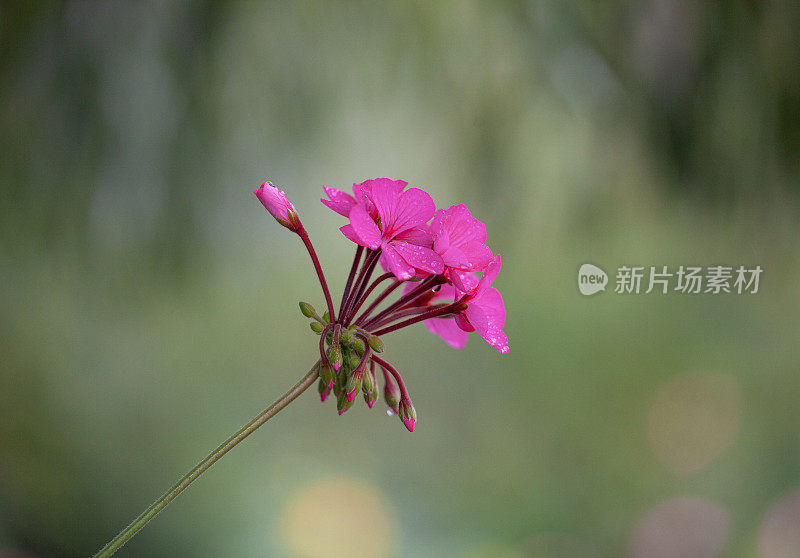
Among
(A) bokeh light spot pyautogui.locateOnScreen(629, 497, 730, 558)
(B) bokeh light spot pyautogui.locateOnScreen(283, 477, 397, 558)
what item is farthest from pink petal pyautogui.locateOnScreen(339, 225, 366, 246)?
(A) bokeh light spot pyautogui.locateOnScreen(629, 497, 730, 558)

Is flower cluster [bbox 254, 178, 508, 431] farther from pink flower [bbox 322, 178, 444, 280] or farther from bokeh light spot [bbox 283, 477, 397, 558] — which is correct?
bokeh light spot [bbox 283, 477, 397, 558]

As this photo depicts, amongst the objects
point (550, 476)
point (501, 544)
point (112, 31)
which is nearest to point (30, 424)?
point (112, 31)

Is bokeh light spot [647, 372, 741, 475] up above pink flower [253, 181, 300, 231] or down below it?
above

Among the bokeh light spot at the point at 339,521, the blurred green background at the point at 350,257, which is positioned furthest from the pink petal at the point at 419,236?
the bokeh light spot at the point at 339,521

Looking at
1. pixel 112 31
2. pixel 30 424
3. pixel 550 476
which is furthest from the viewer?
pixel 550 476

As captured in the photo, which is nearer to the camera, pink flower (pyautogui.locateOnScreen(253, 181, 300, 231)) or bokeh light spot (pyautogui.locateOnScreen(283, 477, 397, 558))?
pink flower (pyautogui.locateOnScreen(253, 181, 300, 231))

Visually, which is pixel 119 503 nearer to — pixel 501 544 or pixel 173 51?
pixel 501 544

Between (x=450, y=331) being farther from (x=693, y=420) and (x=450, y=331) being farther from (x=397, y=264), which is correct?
(x=693, y=420)
